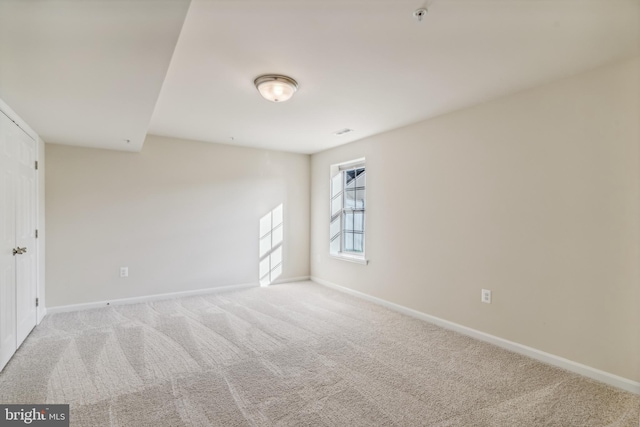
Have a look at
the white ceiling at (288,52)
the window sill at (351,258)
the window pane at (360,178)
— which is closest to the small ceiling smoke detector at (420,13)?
the white ceiling at (288,52)

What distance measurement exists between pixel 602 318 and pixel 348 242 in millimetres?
3323

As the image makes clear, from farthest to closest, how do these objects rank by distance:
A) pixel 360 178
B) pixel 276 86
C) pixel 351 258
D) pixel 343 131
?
pixel 360 178 < pixel 351 258 < pixel 343 131 < pixel 276 86

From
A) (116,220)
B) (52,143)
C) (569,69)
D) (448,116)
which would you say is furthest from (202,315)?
(569,69)

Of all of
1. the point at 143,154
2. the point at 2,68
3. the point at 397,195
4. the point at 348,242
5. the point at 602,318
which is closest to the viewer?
the point at 2,68

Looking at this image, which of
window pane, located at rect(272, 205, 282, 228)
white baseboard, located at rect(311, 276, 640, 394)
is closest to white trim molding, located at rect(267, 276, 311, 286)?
Answer: window pane, located at rect(272, 205, 282, 228)

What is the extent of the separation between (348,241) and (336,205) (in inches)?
A: 25.6

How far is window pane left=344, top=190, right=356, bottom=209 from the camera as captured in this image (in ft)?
16.8

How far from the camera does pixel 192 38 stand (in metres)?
2.00

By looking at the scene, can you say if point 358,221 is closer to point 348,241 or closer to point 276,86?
point 348,241

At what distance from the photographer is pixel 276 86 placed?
8.51 feet

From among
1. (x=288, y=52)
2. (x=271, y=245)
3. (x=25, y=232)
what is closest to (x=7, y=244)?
(x=25, y=232)

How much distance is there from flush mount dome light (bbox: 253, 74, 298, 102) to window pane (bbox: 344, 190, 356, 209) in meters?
2.62

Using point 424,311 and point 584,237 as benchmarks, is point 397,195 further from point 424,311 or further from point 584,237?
point 584,237

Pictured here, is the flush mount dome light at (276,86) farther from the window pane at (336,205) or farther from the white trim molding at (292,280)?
the white trim molding at (292,280)
